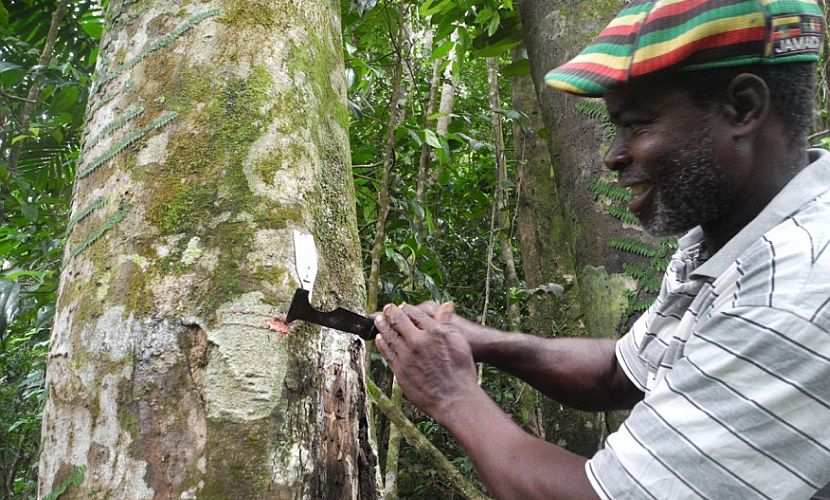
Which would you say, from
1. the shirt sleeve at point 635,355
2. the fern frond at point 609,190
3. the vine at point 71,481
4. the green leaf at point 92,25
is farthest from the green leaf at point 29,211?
the shirt sleeve at point 635,355

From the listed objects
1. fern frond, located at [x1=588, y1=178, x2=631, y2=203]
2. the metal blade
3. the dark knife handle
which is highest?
fern frond, located at [x1=588, y1=178, x2=631, y2=203]

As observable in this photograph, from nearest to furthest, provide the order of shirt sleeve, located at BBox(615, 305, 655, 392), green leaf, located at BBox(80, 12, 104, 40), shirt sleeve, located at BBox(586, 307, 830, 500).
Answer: shirt sleeve, located at BBox(586, 307, 830, 500), shirt sleeve, located at BBox(615, 305, 655, 392), green leaf, located at BBox(80, 12, 104, 40)

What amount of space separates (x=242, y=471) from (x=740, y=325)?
84 cm

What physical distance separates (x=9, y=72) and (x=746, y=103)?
276 centimetres

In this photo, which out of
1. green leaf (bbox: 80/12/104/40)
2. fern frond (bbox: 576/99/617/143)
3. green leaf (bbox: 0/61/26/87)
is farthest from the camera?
green leaf (bbox: 80/12/104/40)

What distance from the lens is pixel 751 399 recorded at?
102 cm

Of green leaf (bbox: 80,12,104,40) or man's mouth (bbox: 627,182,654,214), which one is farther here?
green leaf (bbox: 80,12,104,40)

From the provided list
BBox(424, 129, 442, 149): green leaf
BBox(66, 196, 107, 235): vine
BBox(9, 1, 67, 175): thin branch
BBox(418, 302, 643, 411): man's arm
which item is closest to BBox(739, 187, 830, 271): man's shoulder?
BBox(418, 302, 643, 411): man's arm

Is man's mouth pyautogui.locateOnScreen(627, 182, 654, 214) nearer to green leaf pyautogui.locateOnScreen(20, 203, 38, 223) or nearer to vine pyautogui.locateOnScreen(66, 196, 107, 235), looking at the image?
vine pyautogui.locateOnScreen(66, 196, 107, 235)

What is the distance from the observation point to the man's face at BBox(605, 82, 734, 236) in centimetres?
128

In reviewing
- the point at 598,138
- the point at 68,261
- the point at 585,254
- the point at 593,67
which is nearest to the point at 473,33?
the point at 598,138

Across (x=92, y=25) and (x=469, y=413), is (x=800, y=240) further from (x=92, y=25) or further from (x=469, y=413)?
(x=92, y=25)

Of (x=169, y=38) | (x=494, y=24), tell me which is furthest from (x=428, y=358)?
(x=494, y=24)

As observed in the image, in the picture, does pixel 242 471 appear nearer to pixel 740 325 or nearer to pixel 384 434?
pixel 740 325
